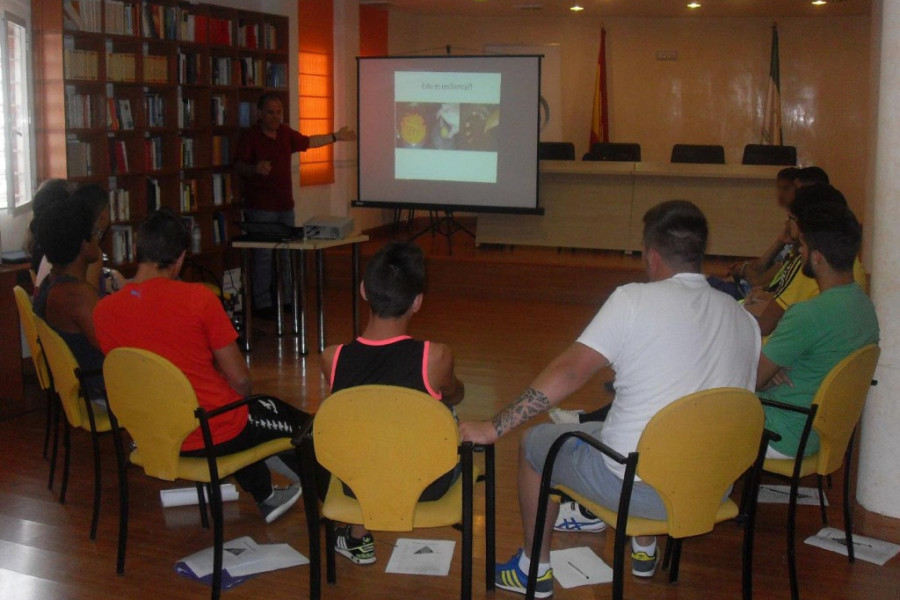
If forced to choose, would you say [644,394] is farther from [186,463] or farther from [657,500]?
[186,463]

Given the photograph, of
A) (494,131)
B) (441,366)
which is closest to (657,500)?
(441,366)

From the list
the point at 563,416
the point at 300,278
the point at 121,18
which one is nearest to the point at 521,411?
the point at 563,416

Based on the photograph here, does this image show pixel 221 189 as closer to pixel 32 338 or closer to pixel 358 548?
pixel 32 338

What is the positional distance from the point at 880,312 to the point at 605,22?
9.15 m

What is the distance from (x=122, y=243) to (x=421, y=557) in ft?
14.6

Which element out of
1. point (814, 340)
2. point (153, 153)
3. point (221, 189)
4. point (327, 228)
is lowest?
point (814, 340)

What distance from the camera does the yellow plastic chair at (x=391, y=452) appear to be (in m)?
2.34

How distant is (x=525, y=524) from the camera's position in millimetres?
2828

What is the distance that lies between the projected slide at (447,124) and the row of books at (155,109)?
7.35 feet

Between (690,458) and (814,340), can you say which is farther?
(814,340)

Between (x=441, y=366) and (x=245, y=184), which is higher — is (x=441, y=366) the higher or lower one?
the lower one

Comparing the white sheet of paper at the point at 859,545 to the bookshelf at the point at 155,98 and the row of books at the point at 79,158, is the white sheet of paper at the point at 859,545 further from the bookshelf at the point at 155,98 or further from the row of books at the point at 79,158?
the row of books at the point at 79,158

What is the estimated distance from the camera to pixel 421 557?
319cm

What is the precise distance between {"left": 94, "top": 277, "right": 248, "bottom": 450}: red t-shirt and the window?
2714mm
